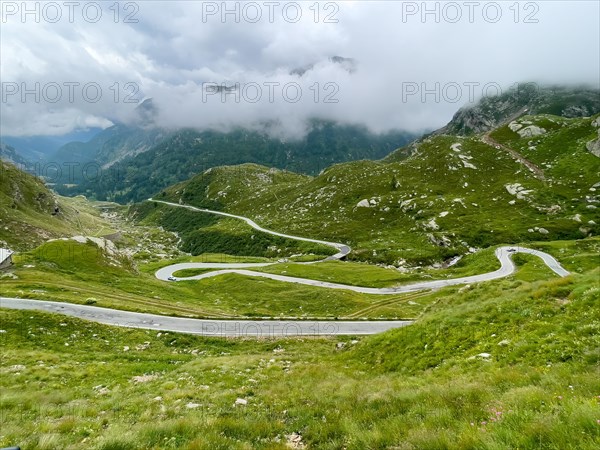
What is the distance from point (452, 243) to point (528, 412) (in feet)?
349

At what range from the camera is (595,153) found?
13088 cm

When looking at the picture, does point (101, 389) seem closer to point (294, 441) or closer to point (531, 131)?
point (294, 441)

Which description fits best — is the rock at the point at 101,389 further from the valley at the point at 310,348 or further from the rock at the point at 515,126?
the rock at the point at 515,126

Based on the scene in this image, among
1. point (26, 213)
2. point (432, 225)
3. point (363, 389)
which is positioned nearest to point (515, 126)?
→ point (432, 225)

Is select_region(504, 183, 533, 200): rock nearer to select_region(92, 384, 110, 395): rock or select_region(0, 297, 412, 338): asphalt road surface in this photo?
select_region(0, 297, 412, 338): asphalt road surface

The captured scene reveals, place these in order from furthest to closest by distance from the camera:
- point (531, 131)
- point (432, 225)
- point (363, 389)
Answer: point (531, 131), point (432, 225), point (363, 389)

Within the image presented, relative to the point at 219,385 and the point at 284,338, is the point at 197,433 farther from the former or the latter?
the point at 284,338

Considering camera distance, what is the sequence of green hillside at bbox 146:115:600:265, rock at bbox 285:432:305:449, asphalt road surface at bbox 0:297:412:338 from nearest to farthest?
1. rock at bbox 285:432:305:449
2. asphalt road surface at bbox 0:297:412:338
3. green hillside at bbox 146:115:600:265

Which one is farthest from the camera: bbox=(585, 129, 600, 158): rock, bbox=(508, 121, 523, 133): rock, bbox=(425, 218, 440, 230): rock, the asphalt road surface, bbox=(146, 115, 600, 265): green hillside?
bbox=(508, 121, 523, 133): rock

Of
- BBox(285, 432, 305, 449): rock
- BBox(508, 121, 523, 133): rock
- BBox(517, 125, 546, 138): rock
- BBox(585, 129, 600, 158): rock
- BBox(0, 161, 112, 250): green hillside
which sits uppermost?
BBox(508, 121, 523, 133): rock

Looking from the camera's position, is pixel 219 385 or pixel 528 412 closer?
pixel 528 412

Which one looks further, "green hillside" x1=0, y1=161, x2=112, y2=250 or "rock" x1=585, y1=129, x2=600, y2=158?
"rock" x1=585, y1=129, x2=600, y2=158

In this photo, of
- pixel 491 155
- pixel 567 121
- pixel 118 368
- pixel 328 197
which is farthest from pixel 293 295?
pixel 567 121

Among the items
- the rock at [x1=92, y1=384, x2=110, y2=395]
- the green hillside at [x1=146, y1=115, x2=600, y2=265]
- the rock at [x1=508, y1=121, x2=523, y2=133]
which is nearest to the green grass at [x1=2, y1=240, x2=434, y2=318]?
the rock at [x1=92, y1=384, x2=110, y2=395]
